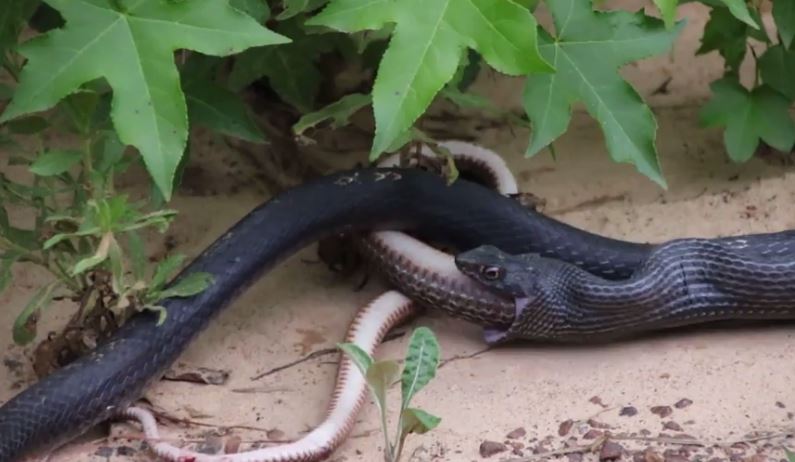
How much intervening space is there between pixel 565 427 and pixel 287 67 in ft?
4.18

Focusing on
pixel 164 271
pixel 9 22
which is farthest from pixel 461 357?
pixel 9 22

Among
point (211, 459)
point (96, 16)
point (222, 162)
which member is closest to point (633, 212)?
point (222, 162)

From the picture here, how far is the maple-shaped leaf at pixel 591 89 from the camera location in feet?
9.25

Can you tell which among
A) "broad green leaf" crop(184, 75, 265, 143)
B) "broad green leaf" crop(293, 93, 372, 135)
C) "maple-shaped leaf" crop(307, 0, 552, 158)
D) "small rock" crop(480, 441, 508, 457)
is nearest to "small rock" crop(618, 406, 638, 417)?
"small rock" crop(480, 441, 508, 457)

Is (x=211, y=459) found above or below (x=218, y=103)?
below

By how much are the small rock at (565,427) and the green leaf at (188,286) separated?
2.84 feet

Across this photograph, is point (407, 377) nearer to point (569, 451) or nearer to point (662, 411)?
point (569, 451)

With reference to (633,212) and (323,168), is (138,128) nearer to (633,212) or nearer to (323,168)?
(323,168)

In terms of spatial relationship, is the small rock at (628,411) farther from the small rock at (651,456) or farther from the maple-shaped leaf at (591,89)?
the maple-shaped leaf at (591,89)

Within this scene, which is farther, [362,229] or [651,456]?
[362,229]

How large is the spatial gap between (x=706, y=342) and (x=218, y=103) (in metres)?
1.32

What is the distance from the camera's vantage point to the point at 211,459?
2652 mm

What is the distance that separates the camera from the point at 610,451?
103 inches

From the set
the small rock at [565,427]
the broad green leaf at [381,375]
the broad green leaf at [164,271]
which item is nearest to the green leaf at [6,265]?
the broad green leaf at [164,271]
